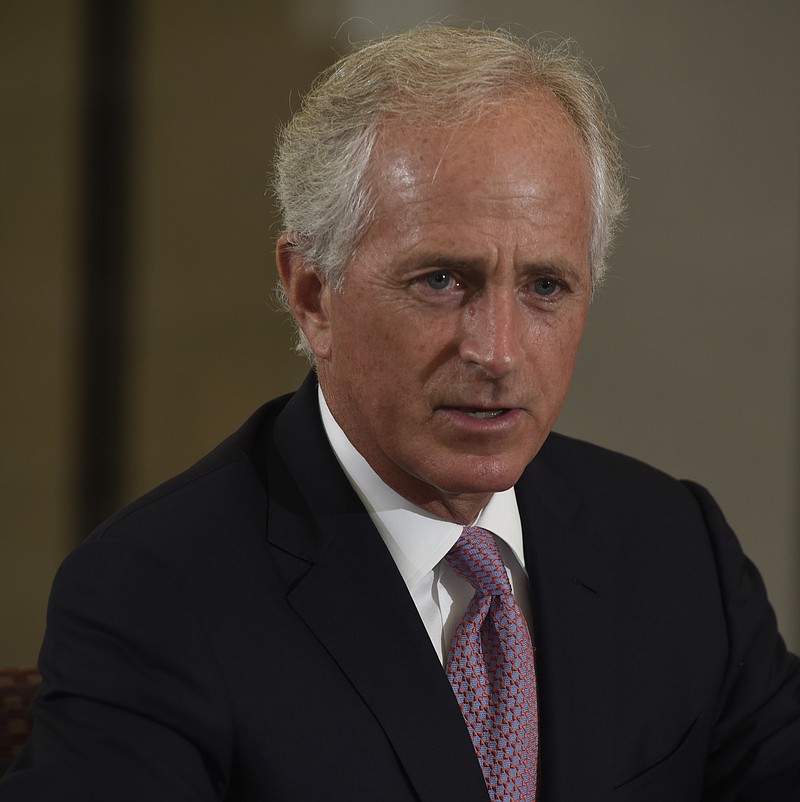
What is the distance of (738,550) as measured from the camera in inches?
58.7

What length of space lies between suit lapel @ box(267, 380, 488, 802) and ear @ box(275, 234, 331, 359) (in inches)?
4.7

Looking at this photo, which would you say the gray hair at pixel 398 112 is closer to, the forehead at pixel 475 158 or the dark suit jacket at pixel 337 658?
the forehead at pixel 475 158

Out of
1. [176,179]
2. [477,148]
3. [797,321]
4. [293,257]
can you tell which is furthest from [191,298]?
[477,148]

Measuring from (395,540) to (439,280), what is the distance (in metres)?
0.30

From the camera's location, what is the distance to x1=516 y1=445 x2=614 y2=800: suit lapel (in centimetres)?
121

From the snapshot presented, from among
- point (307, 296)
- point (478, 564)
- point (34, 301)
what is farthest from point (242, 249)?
point (478, 564)

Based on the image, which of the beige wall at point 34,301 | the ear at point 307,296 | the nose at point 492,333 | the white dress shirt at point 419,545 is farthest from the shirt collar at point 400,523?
the beige wall at point 34,301

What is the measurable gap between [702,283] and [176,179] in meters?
1.36

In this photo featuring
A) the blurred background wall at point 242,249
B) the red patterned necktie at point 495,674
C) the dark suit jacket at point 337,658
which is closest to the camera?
the dark suit jacket at point 337,658

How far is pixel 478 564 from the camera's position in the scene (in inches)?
47.8

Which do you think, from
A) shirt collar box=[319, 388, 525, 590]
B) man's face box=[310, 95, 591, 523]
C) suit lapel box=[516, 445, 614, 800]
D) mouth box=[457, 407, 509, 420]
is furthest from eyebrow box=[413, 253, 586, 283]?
suit lapel box=[516, 445, 614, 800]

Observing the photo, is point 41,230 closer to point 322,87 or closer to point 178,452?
point 178,452

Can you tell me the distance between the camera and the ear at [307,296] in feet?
3.95

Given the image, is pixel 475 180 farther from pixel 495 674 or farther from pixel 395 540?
pixel 495 674
